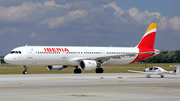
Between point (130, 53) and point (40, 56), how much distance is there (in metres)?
17.0

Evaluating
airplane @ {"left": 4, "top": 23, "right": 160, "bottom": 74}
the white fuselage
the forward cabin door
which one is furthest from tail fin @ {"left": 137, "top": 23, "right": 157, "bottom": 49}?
the forward cabin door

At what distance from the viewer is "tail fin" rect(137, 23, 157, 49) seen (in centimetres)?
6116

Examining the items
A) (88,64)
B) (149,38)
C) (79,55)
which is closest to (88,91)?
(88,64)

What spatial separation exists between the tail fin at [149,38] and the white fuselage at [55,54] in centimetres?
528

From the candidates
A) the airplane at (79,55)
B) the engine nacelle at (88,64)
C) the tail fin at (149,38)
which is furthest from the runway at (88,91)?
the tail fin at (149,38)

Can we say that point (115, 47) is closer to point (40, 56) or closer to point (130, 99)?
point (40, 56)

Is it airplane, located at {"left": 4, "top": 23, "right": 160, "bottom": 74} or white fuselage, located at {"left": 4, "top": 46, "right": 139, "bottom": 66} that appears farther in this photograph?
airplane, located at {"left": 4, "top": 23, "right": 160, "bottom": 74}

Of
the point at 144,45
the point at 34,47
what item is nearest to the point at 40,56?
the point at 34,47

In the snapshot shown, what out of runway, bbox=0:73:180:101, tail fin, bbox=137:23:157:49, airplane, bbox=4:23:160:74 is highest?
tail fin, bbox=137:23:157:49

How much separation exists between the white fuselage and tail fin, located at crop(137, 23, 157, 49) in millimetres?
5283

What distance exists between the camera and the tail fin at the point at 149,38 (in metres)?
61.2

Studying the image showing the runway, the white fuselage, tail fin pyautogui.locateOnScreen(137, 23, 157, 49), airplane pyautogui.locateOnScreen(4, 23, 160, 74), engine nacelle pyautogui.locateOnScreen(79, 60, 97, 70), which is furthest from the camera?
tail fin pyautogui.locateOnScreen(137, 23, 157, 49)

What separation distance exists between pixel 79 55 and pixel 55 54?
14.5ft

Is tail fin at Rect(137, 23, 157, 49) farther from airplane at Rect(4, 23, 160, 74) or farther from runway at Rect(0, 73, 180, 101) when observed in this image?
runway at Rect(0, 73, 180, 101)
